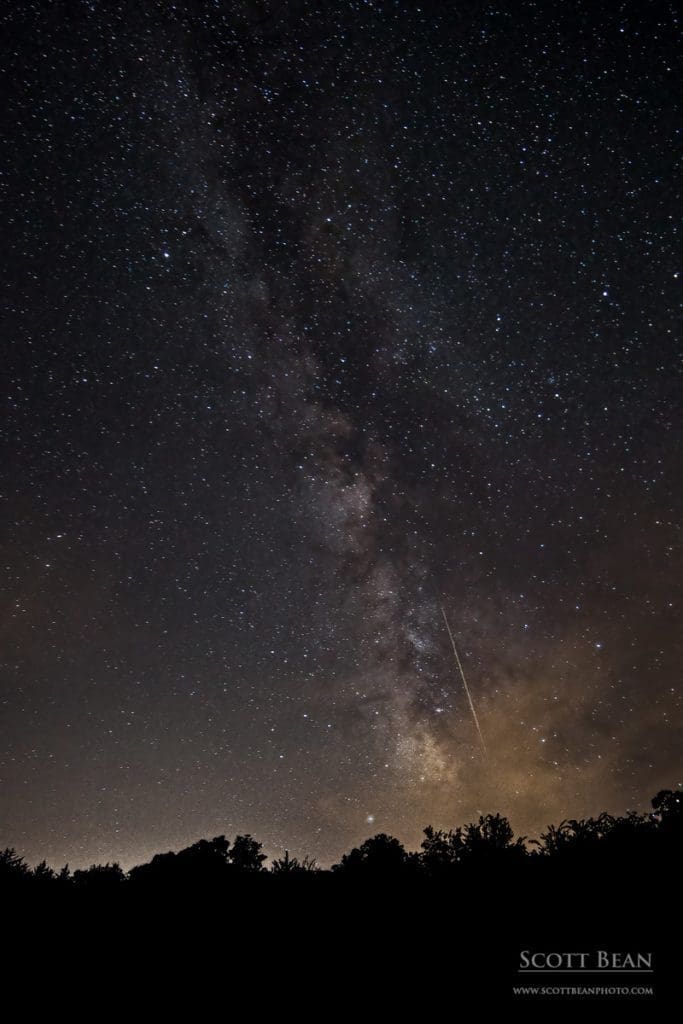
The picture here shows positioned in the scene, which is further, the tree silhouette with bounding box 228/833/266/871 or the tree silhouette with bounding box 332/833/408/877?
the tree silhouette with bounding box 228/833/266/871

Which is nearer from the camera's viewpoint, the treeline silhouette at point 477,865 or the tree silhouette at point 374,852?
the treeline silhouette at point 477,865

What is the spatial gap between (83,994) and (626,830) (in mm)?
18662

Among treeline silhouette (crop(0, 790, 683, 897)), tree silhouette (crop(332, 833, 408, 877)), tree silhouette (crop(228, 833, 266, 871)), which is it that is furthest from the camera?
tree silhouette (crop(228, 833, 266, 871))

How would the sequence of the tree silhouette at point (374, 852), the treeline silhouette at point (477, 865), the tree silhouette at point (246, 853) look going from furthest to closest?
1. the tree silhouette at point (246, 853)
2. the tree silhouette at point (374, 852)
3. the treeline silhouette at point (477, 865)

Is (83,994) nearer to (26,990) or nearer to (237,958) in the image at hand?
(26,990)

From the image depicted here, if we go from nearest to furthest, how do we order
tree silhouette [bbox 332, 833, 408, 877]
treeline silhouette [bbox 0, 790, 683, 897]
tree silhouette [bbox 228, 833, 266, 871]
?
treeline silhouette [bbox 0, 790, 683, 897] < tree silhouette [bbox 332, 833, 408, 877] < tree silhouette [bbox 228, 833, 266, 871]

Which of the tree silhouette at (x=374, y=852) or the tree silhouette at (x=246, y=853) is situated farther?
the tree silhouette at (x=246, y=853)

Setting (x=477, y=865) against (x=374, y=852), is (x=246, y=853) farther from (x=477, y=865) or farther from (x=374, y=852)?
(x=477, y=865)

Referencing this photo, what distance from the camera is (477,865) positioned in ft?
63.8

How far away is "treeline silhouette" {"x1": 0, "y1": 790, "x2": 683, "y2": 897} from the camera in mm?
15875

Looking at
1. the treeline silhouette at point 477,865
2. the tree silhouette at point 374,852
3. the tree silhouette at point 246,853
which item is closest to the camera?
the treeline silhouette at point 477,865

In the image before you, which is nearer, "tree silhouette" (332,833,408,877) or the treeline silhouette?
the treeline silhouette

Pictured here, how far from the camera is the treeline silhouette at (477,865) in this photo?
15.9 m

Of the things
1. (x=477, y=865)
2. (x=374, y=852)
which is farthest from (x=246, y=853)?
(x=477, y=865)
